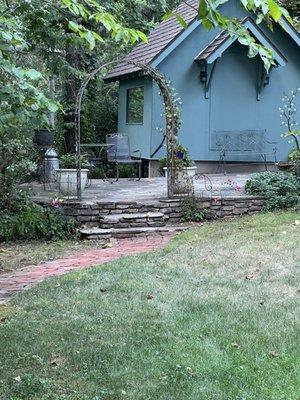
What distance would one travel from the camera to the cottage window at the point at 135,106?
581 inches

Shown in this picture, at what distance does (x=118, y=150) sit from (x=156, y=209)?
160 inches

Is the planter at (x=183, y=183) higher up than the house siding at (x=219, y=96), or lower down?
lower down

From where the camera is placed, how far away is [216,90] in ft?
46.4

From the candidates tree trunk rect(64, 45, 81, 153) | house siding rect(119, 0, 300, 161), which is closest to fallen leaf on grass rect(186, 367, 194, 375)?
house siding rect(119, 0, 300, 161)

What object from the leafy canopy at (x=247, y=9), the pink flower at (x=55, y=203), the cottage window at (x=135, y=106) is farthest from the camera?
the cottage window at (x=135, y=106)

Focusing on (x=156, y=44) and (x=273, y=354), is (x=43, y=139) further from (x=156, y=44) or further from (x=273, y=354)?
(x=273, y=354)

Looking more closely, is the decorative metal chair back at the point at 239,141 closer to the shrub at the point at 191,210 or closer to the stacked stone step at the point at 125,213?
the shrub at the point at 191,210

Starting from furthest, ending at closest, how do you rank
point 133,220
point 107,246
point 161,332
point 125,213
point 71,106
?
point 71,106 < point 125,213 < point 133,220 < point 107,246 < point 161,332

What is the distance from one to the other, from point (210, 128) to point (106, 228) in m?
6.17

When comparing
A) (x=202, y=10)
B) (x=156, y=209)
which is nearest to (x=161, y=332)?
(x=202, y=10)

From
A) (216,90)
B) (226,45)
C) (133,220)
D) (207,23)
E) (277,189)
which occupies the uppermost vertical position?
(226,45)

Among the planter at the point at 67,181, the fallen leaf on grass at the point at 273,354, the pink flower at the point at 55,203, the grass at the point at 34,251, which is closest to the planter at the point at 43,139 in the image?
the planter at the point at 67,181

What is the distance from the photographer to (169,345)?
391 cm

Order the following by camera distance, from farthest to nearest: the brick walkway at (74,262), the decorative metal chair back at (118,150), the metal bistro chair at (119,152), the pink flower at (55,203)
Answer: the decorative metal chair back at (118,150) → the metal bistro chair at (119,152) → the pink flower at (55,203) → the brick walkway at (74,262)
